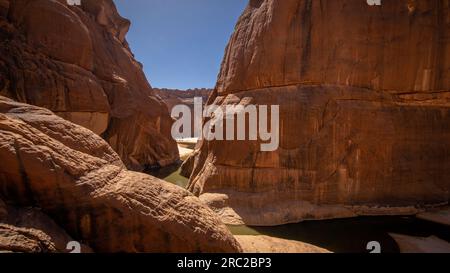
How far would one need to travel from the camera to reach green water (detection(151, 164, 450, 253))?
6.23 meters

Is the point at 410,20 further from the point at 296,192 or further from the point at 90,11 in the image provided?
the point at 90,11

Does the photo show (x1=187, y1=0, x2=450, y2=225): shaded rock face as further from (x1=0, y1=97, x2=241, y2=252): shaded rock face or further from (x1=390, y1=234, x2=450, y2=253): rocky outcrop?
(x1=0, y1=97, x2=241, y2=252): shaded rock face

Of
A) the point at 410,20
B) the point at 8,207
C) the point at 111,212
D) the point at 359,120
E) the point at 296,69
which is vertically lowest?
the point at 111,212

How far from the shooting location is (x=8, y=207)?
2.33 metres

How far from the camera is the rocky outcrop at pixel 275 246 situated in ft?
17.6

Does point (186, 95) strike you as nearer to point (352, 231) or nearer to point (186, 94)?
point (186, 94)

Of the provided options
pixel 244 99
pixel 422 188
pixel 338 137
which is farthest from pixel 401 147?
pixel 244 99

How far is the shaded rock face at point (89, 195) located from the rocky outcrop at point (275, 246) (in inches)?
88.3

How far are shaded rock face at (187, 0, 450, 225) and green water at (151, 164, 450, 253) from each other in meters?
0.48

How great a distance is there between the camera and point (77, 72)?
1198 cm

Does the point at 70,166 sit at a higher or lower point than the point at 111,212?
higher

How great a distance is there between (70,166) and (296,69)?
7935 mm
